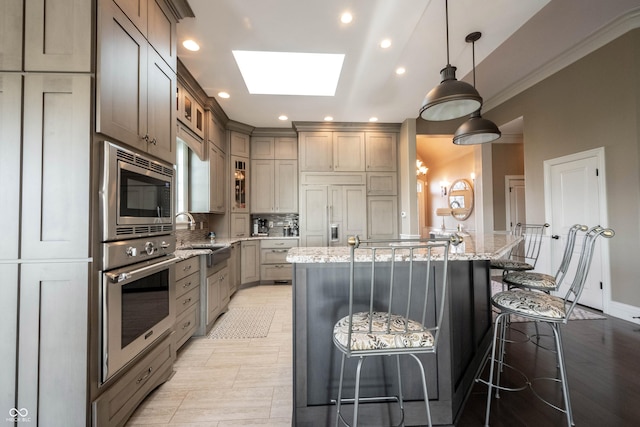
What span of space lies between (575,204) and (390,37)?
3379 millimetres

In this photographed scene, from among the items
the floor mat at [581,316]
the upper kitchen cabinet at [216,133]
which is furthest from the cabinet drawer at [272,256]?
the floor mat at [581,316]

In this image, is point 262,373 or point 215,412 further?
point 262,373

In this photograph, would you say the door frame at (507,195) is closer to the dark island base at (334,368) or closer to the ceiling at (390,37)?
the ceiling at (390,37)

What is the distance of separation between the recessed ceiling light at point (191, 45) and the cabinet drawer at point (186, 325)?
2645mm

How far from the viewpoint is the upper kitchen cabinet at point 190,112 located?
2867 mm

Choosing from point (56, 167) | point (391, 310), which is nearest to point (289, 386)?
point (391, 310)

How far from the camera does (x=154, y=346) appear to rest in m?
1.70

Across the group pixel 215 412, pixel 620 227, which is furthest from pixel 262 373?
pixel 620 227

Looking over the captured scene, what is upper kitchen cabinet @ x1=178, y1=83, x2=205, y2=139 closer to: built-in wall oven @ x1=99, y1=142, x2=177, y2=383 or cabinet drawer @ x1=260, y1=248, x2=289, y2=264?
built-in wall oven @ x1=99, y1=142, x2=177, y2=383

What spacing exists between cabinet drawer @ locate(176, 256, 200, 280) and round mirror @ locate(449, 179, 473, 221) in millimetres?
6445

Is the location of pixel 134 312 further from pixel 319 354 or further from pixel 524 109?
pixel 524 109

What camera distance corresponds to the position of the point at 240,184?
4.64 meters

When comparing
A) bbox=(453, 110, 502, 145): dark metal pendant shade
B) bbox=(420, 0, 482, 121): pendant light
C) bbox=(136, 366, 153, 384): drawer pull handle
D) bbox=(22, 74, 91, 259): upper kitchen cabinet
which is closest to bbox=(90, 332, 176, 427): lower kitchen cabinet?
bbox=(136, 366, 153, 384): drawer pull handle

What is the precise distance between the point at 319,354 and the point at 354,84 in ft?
10.6
